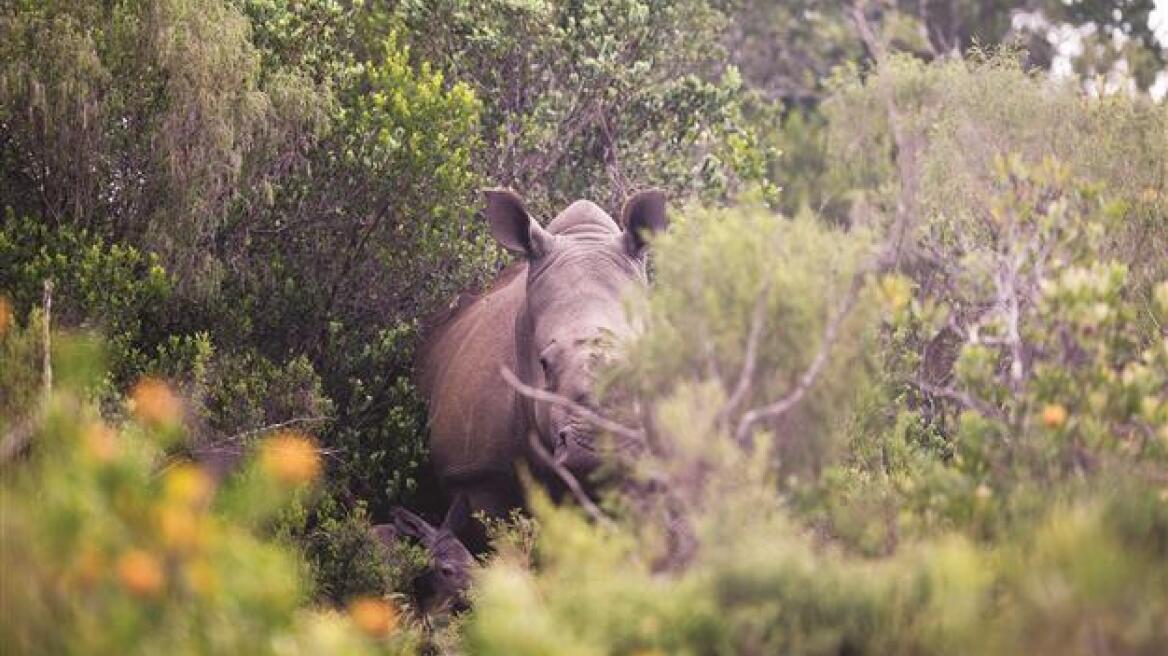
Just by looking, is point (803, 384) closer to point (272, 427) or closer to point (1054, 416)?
point (1054, 416)

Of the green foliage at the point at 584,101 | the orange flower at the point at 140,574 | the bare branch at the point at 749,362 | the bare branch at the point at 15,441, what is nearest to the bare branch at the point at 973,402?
the bare branch at the point at 749,362

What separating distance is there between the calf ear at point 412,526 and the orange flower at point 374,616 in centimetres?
109

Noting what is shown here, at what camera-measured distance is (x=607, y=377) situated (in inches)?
348

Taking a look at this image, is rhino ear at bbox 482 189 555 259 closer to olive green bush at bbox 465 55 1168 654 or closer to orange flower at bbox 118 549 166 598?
olive green bush at bbox 465 55 1168 654

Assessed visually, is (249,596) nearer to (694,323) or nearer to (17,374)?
(694,323)

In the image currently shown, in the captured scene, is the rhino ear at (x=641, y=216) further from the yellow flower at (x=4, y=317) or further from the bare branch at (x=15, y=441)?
the bare branch at (x=15, y=441)

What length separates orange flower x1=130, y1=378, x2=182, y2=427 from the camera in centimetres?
960

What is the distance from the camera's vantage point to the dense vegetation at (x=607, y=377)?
679 centimetres

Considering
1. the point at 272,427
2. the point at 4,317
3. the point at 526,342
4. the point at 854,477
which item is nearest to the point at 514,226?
the point at 526,342

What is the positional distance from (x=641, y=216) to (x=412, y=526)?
271 cm

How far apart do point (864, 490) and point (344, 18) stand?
6.46m

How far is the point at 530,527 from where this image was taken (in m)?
10.8

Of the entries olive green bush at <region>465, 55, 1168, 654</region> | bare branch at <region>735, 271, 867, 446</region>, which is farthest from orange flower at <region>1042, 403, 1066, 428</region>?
bare branch at <region>735, 271, 867, 446</region>

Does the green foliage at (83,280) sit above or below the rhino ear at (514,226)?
below
